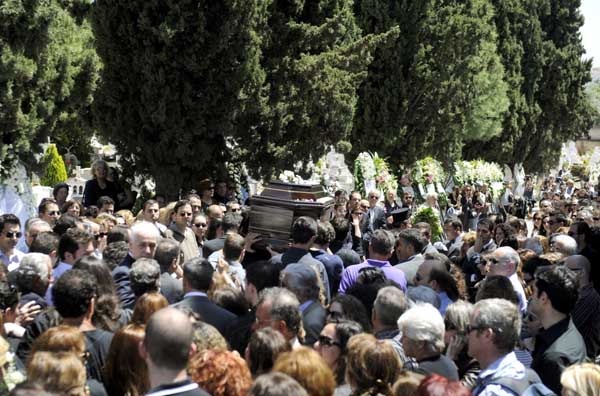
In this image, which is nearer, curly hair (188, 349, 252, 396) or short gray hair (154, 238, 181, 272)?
curly hair (188, 349, 252, 396)

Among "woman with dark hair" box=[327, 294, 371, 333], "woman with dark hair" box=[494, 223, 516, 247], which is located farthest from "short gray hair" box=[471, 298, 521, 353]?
"woman with dark hair" box=[494, 223, 516, 247]

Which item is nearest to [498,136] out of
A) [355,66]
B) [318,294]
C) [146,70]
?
[355,66]

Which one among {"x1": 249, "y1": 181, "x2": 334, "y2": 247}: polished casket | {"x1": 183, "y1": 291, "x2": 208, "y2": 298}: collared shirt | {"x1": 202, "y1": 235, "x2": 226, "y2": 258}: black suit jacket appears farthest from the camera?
{"x1": 249, "y1": 181, "x2": 334, "y2": 247}: polished casket

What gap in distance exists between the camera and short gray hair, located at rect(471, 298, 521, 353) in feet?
17.1

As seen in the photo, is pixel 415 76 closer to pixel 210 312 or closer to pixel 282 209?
pixel 282 209

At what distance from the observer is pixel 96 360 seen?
17.3 ft

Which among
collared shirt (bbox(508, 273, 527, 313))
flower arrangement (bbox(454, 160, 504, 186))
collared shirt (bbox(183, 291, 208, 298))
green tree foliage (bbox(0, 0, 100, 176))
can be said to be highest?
green tree foliage (bbox(0, 0, 100, 176))

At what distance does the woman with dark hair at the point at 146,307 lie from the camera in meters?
5.65

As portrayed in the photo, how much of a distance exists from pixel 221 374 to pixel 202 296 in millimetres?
1998

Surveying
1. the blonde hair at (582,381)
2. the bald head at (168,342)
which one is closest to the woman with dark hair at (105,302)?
the bald head at (168,342)

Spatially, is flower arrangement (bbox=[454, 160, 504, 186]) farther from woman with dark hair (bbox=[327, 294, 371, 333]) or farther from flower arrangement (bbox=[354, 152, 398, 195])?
woman with dark hair (bbox=[327, 294, 371, 333])

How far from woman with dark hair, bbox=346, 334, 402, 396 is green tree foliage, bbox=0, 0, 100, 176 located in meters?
10.7

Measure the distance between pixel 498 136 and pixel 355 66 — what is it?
76.6 feet

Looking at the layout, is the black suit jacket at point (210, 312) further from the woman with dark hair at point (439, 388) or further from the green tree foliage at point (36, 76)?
the green tree foliage at point (36, 76)
